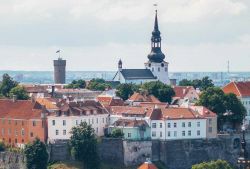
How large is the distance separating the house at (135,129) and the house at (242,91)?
29.3 m

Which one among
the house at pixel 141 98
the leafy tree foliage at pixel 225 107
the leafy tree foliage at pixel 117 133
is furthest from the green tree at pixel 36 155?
the leafy tree foliage at pixel 225 107

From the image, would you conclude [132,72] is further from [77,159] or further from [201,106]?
[77,159]

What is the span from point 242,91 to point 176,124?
31471 millimetres

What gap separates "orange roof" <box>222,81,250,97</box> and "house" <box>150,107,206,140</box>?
2642cm

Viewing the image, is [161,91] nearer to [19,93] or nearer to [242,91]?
[242,91]

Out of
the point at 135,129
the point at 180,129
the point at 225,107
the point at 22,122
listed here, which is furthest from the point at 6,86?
the point at 180,129

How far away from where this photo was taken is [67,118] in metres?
96.9

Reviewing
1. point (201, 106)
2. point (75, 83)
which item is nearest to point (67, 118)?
point (201, 106)

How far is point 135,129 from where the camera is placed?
9888cm

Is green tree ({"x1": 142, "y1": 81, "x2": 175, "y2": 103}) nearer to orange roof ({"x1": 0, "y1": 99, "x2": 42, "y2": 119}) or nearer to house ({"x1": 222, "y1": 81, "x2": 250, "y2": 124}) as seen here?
house ({"x1": 222, "y1": 81, "x2": 250, "y2": 124})

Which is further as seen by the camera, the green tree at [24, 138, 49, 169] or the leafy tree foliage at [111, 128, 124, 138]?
the leafy tree foliage at [111, 128, 124, 138]

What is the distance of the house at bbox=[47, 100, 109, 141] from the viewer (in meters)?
96.7

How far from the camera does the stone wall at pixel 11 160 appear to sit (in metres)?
92.9

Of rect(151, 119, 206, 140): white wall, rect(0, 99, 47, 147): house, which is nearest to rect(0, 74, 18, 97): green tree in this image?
rect(0, 99, 47, 147): house
